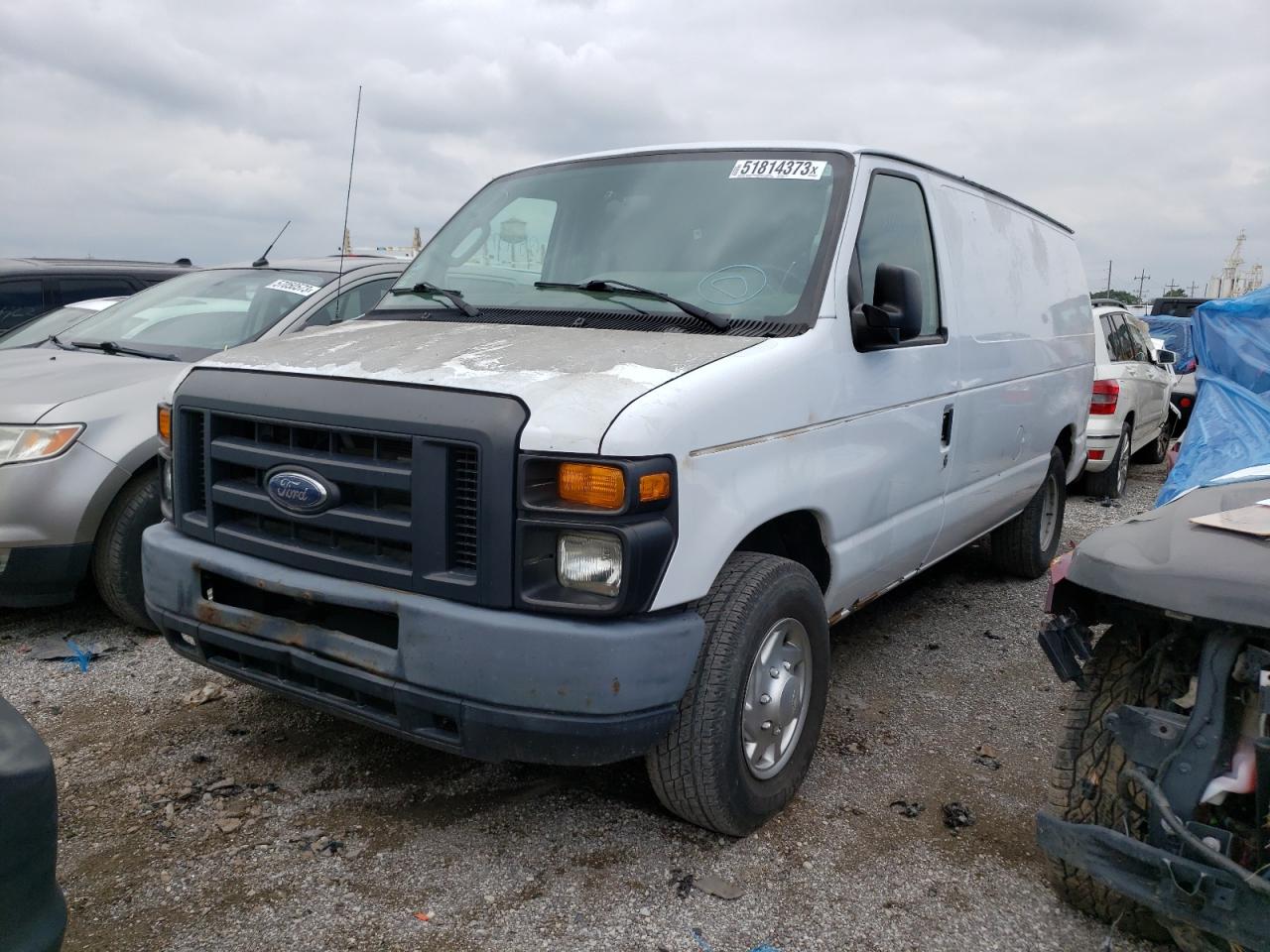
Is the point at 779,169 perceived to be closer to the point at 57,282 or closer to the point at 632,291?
the point at 632,291

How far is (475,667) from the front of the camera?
250 centimetres

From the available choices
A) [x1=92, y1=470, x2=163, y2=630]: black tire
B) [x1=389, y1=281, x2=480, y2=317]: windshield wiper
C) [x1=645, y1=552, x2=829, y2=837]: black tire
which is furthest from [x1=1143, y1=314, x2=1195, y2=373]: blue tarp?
[x1=92, y1=470, x2=163, y2=630]: black tire

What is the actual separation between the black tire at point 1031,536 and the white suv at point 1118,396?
8.02ft

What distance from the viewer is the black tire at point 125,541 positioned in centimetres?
441

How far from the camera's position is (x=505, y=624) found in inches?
97.1

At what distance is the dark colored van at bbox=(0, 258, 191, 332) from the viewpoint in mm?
7828

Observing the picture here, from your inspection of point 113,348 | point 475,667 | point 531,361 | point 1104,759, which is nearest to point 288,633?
point 475,667

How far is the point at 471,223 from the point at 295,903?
2.69m

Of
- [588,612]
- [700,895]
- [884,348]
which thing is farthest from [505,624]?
[884,348]

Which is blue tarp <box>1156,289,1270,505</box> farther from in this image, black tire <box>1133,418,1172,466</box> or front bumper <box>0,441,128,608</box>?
black tire <box>1133,418,1172,466</box>

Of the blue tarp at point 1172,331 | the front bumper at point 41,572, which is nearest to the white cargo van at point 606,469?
the front bumper at point 41,572

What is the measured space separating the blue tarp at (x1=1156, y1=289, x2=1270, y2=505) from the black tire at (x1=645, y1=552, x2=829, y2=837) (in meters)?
1.90

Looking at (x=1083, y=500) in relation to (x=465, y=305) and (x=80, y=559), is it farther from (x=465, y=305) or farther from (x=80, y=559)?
(x=80, y=559)

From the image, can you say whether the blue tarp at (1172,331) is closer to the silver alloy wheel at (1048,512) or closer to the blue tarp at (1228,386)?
the blue tarp at (1228,386)
